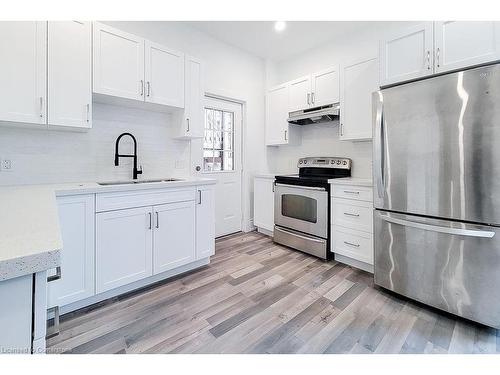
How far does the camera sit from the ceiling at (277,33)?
10.1 feet

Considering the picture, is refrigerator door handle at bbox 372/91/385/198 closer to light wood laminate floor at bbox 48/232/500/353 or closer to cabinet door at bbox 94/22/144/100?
light wood laminate floor at bbox 48/232/500/353

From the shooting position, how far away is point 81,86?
204 cm

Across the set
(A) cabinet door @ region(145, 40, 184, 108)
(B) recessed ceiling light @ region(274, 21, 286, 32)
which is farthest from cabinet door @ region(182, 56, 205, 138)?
(B) recessed ceiling light @ region(274, 21, 286, 32)

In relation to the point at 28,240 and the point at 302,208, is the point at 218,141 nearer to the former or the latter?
the point at 302,208

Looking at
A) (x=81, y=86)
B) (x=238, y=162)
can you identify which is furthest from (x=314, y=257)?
(x=81, y=86)

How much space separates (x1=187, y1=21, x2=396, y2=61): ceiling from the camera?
3068 millimetres

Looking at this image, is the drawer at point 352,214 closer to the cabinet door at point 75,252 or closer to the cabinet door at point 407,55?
the cabinet door at point 407,55

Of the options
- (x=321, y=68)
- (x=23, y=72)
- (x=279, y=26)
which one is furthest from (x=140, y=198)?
(x=321, y=68)

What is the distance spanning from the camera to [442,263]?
1820mm

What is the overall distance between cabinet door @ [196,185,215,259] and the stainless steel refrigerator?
1608 millimetres

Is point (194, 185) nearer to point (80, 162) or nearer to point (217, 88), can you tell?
point (80, 162)

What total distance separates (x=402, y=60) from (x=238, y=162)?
2429 millimetres

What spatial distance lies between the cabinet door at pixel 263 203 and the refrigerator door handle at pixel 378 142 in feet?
5.39
